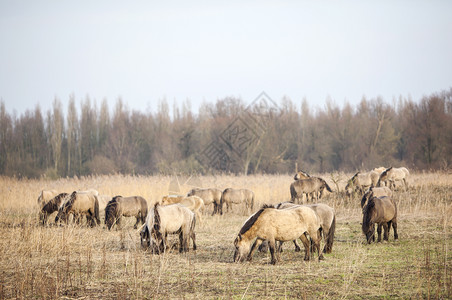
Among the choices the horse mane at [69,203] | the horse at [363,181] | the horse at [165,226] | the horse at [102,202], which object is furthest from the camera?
the horse at [363,181]

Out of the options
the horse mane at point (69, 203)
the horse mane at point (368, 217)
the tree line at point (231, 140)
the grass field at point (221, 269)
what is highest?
the tree line at point (231, 140)

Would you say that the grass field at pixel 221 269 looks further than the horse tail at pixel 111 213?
No

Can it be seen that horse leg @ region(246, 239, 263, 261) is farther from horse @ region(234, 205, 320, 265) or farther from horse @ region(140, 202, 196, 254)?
horse @ region(140, 202, 196, 254)

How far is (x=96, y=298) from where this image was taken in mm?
6402

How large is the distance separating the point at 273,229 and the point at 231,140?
3857cm

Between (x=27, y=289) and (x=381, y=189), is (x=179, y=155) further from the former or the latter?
(x=27, y=289)

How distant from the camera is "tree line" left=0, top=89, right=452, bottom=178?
41375 mm

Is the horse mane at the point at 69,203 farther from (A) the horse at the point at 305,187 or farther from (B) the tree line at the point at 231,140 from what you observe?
(B) the tree line at the point at 231,140

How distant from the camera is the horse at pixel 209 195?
1930 cm

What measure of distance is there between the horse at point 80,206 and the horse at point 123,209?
1.40 m

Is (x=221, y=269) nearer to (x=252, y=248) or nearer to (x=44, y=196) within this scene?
(x=252, y=248)

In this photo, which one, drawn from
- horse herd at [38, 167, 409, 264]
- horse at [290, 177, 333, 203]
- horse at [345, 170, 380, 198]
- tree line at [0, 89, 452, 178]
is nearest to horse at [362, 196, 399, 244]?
horse herd at [38, 167, 409, 264]

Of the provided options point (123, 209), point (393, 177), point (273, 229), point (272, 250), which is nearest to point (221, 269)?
point (272, 250)

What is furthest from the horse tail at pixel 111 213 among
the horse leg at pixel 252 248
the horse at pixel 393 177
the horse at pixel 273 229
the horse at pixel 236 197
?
the horse at pixel 393 177
